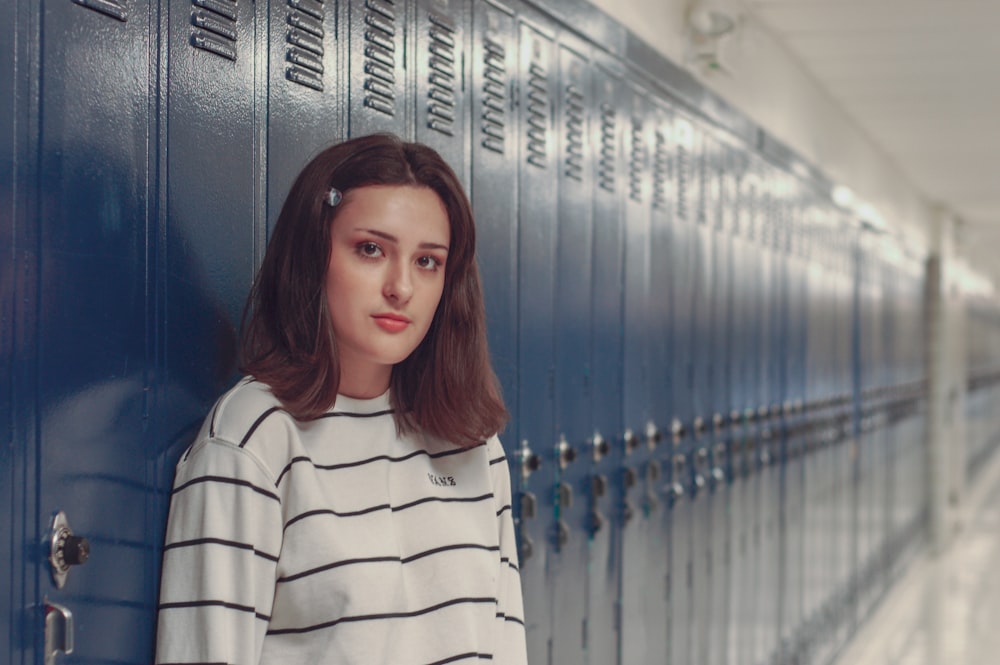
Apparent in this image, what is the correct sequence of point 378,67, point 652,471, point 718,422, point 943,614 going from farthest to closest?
point 943,614 → point 718,422 → point 652,471 → point 378,67

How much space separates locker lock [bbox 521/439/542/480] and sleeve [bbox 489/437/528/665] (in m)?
0.70

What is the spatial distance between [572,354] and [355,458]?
4.43 ft

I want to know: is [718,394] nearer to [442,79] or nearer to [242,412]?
[442,79]

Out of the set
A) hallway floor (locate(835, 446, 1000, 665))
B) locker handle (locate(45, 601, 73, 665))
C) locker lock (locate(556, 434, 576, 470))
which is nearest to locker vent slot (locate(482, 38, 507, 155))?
locker lock (locate(556, 434, 576, 470))

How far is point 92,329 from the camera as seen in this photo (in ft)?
4.77

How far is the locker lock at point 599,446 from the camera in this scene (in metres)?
3.14

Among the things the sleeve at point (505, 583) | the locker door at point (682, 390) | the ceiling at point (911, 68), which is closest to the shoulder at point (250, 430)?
the sleeve at point (505, 583)

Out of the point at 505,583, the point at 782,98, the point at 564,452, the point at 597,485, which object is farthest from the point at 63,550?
the point at 782,98

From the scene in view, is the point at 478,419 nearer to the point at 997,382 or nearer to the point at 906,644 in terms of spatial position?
the point at 906,644

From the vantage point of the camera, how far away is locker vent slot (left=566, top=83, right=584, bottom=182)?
9.80 feet

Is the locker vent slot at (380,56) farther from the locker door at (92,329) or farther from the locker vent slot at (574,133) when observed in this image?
the locker vent slot at (574,133)

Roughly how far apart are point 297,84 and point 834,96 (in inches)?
207

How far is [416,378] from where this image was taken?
181 cm

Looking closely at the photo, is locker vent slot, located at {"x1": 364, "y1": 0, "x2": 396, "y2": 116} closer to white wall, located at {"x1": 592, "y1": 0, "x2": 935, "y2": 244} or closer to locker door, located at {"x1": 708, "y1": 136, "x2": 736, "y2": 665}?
white wall, located at {"x1": 592, "y1": 0, "x2": 935, "y2": 244}
